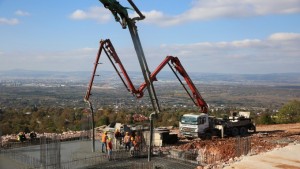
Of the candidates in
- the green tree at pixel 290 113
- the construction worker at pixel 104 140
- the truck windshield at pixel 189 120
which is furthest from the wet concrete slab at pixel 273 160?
the green tree at pixel 290 113

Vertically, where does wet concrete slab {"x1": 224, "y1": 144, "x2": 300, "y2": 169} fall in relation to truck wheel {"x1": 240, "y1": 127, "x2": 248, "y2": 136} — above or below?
below

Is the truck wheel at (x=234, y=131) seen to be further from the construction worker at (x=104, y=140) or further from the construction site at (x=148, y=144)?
the construction worker at (x=104, y=140)

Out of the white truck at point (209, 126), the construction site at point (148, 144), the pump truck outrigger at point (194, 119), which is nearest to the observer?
the construction site at point (148, 144)

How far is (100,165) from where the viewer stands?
707 inches

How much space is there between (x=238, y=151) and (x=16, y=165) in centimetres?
1071

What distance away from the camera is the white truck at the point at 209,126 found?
91.9 feet

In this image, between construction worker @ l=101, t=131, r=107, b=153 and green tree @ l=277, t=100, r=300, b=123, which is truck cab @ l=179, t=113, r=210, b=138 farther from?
green tree @ l=277, t=100, r=300, b=123

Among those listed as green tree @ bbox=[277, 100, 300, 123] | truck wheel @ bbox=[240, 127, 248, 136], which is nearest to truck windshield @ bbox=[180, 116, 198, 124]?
truck wheel @ bbox=[240, 127, 248, 136]

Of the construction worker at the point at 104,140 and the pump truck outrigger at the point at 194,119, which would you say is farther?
the pump truck outrigger at the point at 194,119

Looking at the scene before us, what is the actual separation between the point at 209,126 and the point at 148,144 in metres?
6.65

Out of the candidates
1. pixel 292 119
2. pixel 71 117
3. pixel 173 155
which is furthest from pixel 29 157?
pixel 292 119

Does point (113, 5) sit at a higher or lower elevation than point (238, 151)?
higher

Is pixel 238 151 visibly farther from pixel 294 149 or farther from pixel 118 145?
pixel 118 145

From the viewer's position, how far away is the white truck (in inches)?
1102
